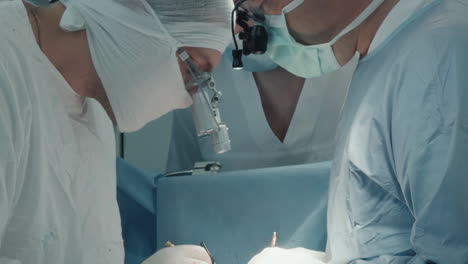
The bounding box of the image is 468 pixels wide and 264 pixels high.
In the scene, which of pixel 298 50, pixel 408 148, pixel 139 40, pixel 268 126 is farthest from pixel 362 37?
pixel 268 126

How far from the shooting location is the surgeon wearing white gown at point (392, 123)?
1.20m

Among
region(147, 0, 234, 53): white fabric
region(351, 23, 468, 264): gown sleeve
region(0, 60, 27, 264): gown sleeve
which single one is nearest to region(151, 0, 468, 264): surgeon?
region(351, 23, 468, 264): gown sleeve

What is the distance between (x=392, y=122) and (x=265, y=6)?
524 mm

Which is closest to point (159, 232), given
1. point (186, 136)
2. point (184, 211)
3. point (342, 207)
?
point (184, 211)

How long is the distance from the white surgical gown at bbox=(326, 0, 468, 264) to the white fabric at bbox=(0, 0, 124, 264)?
64 centimetres

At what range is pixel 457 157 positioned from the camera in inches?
46.6

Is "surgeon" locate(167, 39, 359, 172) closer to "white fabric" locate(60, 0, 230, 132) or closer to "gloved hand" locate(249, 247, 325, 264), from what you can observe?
"gloved hand" locate(249, 247, 325, 264)

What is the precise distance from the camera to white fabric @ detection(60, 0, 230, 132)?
1.29 meters

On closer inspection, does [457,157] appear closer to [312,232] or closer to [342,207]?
[342,207]

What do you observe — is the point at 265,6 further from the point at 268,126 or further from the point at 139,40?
the point at 268,126

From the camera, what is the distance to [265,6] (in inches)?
65.0

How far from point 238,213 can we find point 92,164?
622 mm

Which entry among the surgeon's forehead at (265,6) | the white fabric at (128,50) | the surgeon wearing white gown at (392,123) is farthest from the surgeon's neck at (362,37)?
the white fabric at (128,50)

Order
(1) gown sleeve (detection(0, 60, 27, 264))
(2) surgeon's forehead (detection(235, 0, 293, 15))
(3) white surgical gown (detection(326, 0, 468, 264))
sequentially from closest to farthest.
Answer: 1. (1) gown sleeve (detection(0, 60, 27, 264))
2. (3) white surgical gown (detection(326, 0, 468, 264))
3. (2) surgeon's forehead (detection(235, 0, 293, 15))
